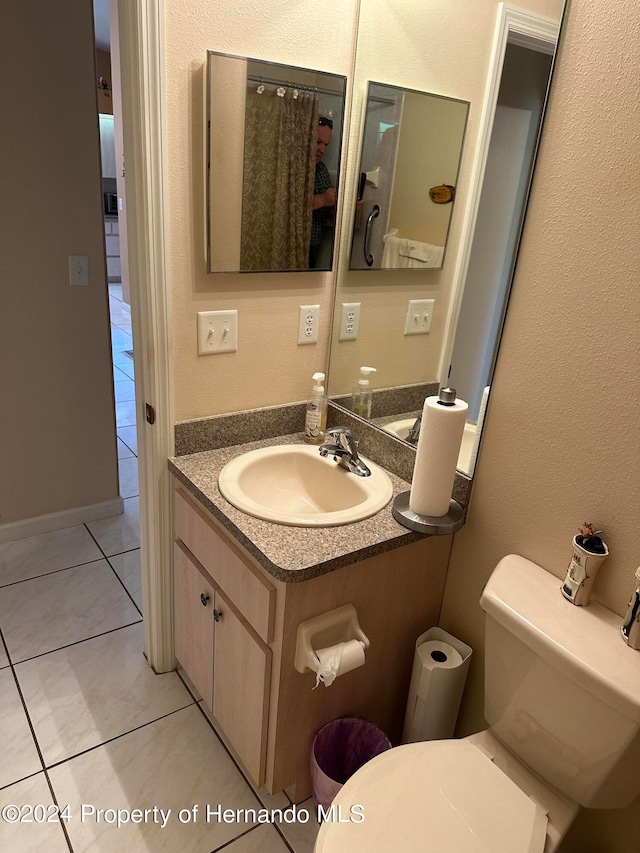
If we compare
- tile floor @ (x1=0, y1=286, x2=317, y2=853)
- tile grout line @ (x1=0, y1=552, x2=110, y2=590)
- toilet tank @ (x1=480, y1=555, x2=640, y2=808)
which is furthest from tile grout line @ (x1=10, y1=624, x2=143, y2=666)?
toilet tank @ (x1=480, y1=555, x2=640, y2=808)

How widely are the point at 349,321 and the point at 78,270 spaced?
1.22 meters

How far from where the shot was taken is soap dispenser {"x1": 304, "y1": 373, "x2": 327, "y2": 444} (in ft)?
5.57

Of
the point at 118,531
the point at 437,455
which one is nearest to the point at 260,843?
the point at 437,455

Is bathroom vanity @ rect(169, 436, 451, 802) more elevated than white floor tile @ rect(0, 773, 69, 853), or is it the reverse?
bathroom vanity @ rect(169, 436, 451, 802)

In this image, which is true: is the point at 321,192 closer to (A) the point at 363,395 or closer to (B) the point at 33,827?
(A) the point at 363,395

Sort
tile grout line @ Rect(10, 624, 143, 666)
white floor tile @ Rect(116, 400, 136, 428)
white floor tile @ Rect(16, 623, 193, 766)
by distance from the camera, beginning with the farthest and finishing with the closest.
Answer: white floor tile @ Rect(116, 400, 136, 428)
tile grout line @ Rect(10, 624, 143, 666)
white floor tile @ Rect(16, 623, 193, 766)

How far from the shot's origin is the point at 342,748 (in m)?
1.52

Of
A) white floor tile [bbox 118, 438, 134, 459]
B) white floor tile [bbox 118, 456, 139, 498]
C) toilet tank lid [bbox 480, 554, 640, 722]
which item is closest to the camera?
toilet tank lid [bbox 480, 554, 640, 722]

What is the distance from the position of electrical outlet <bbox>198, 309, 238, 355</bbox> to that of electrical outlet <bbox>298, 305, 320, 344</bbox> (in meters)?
0.21

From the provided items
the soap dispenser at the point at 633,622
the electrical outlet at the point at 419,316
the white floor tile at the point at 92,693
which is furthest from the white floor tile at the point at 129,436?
the soap dispenser at the point at 633,622

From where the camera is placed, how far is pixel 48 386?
2391 millimetres

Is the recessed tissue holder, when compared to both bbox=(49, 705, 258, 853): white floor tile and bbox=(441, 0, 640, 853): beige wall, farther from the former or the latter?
bbox=(49, 705, 258, 853): white floor tile

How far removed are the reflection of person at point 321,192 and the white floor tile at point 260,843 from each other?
4.85 feet

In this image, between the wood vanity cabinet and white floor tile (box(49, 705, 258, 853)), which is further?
white floor tile (box(49, 705, 258, 853))
